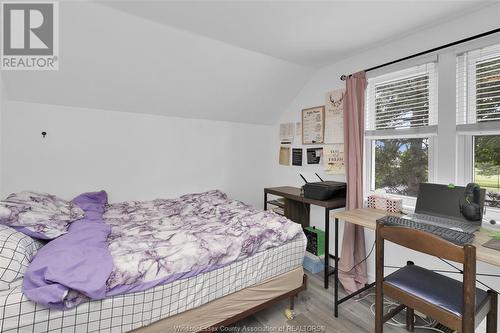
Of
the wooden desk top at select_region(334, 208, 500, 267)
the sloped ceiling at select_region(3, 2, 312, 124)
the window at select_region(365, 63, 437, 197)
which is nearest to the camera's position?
the wooden desk top at select_region(334, 208, 500, 267)

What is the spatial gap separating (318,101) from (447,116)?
1332mm

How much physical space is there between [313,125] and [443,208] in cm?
161

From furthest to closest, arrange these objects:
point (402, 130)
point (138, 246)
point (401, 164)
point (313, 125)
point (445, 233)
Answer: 1. point (313, 125)
2. point (401, 164)
3. point (402, 130)
4. point (138, 246)
5. point (445, 233)

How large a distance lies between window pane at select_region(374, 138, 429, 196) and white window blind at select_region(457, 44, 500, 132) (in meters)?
0.34

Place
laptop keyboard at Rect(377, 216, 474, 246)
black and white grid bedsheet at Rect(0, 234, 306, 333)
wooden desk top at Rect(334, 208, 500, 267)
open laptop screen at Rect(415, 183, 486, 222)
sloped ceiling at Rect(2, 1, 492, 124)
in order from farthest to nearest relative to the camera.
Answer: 1. sloped ceiling at Rect(2, 1, 492, 124)
2. open laptop screen at Rect(415, 183, 486, 222)
3. laptop keyboard at Rect(377, 216, 474, 246)
4. wooden desk top at Rect(334, 208, 500, 267)
5. black and white grid bedsheet at Rect(0, 234, 306, 333)

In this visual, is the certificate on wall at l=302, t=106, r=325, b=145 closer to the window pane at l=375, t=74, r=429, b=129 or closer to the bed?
the window pane at l=375, t=74, r=429, b=129

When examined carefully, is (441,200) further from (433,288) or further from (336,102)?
(336,102)

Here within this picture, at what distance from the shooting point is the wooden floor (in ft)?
5.82

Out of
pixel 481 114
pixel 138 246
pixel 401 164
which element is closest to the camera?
pixel 138 246

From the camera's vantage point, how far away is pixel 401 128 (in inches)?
88.5

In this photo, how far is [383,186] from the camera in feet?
8.14

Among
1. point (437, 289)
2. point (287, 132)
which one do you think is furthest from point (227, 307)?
point (287, 132)

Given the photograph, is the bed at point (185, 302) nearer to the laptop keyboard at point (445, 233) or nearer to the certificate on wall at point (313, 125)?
the laptop keyboard at point (445, 233)

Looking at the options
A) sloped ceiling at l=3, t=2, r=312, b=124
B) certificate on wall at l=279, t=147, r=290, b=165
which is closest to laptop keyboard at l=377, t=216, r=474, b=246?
certificate on wall at l=279, t=147, r=290, b=165
